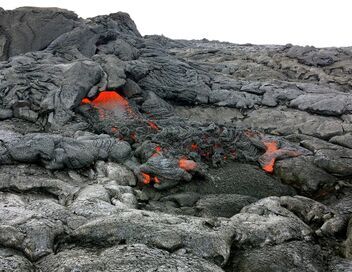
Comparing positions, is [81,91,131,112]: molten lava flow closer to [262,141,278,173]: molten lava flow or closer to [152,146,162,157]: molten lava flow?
[152,146,162,157]: molten lava flow

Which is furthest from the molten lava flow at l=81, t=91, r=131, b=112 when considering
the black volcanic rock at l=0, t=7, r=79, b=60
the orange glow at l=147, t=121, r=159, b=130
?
the black volcanic rock at l=0, t=7, r=79, b=60

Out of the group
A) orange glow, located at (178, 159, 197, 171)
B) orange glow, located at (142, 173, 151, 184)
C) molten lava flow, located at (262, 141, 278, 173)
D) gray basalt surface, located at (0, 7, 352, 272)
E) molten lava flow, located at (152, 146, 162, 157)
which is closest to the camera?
gray basalt surface, located at (0, 7, 352, 272)

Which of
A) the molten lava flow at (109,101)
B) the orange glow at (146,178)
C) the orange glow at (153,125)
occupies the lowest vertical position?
the orange glow at (146,178)

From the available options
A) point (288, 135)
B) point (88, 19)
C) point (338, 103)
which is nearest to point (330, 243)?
point (288, 135)

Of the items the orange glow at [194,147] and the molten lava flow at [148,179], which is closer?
the molten lava flow at [148,179]

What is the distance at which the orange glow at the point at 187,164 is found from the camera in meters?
17.1

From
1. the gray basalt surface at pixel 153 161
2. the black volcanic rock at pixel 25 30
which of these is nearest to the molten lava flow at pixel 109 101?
the gray basalt surface at pixel 153 161

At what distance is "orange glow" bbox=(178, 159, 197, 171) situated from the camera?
17109 millimetres

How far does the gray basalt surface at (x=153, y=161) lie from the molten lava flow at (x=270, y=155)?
0.18ft

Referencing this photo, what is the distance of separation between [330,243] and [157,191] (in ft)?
23.2

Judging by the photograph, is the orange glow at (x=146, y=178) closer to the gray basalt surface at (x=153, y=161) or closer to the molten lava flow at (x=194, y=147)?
the gray basalt surface at (x=153, y=161)

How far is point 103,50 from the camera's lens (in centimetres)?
2972

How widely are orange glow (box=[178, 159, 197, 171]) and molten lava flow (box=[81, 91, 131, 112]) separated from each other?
6.72 m

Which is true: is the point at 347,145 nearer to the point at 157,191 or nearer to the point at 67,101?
the point at 157,191
